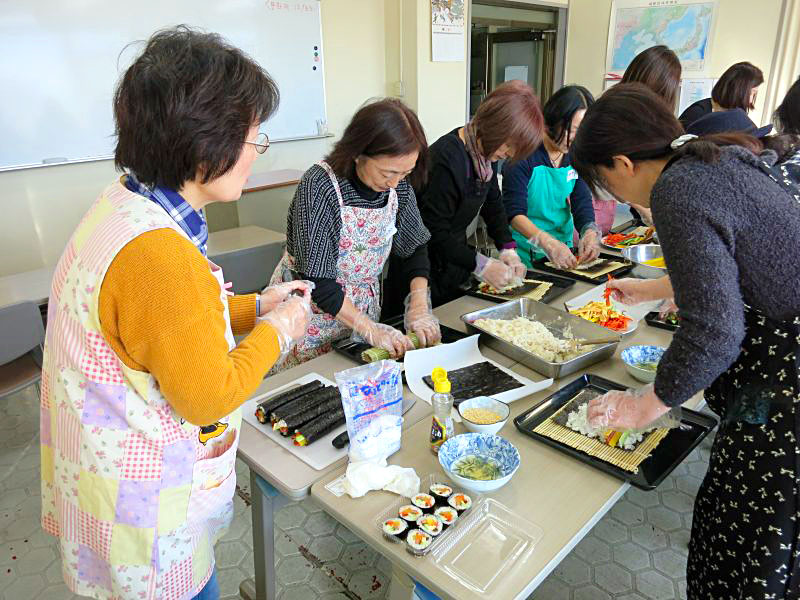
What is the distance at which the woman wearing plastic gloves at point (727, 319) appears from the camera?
0.88m

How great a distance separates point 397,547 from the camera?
0.96 meters

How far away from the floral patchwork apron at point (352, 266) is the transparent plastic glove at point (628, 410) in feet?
2.89

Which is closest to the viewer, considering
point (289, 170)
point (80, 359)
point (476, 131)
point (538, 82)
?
point (80, 359)

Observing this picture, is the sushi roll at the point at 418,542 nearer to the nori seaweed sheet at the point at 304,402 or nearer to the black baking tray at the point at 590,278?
the nori seaweed sheet at the point at 304,402

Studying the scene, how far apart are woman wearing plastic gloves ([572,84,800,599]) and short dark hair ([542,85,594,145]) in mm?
1237

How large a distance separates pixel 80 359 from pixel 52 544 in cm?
165

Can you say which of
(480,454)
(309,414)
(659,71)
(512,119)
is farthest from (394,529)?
(659,71)

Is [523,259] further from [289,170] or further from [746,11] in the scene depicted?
[746,11]

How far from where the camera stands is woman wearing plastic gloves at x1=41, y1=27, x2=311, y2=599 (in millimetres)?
818

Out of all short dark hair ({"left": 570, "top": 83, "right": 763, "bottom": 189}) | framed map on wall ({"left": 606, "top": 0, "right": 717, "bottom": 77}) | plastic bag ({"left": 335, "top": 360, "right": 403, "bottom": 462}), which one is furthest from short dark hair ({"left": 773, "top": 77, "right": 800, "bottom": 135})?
framed map on wall ({"left": 606, "top": 0, "right": 717, "bottom": 77})

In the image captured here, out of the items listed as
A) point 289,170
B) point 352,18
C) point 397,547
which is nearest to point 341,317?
point 397,547

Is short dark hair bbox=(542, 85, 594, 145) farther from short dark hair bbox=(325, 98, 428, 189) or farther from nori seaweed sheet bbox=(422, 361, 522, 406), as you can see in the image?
nori seaweed sheet bbox=(422, 361, 522, 406)

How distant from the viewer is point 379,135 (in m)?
1.55

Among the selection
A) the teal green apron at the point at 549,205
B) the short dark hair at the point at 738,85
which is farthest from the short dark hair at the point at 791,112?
the short dark hair at the point at 738,85
